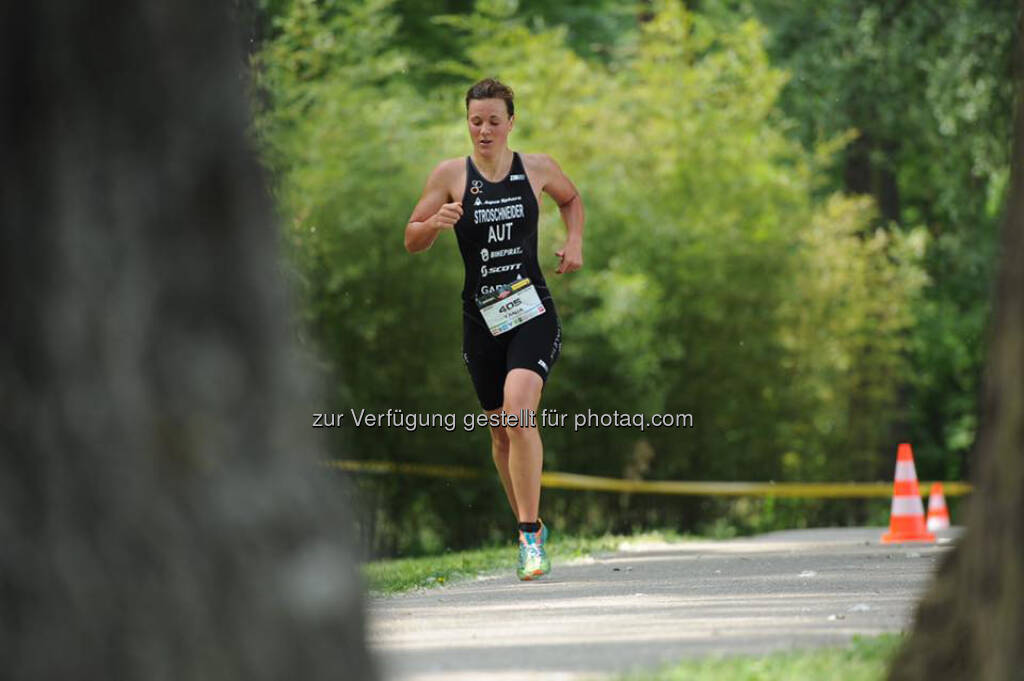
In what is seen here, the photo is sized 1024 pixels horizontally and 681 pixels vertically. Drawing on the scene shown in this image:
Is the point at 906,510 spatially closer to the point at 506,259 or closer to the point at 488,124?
the point at 506,259

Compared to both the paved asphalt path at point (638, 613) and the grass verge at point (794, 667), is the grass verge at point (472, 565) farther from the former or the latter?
the grass verge at point (794, 667)

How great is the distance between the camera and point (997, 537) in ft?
12.7

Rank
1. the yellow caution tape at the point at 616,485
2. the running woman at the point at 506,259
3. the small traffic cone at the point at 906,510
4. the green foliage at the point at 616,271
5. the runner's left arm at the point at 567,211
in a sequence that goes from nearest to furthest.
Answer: the running woman at the point at 506,259, the runner's left arm at the point at 567,211, the small traffic cone at the point at 906,510, the yellow caution tape at the point at 616,485, the green foliage at the point at 616,271

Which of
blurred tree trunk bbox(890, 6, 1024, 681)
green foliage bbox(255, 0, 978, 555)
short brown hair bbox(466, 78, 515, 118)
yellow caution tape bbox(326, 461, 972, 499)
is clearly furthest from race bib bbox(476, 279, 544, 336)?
yellow caution tape bbox(326, 461, 972, 499)

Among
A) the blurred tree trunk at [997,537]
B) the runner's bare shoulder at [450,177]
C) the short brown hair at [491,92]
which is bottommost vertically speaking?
the blurred tree trunk at [997,537]

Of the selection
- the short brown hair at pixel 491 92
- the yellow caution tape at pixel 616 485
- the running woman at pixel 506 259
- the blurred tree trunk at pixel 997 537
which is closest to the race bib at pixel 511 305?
the running woman at pixel 506 259

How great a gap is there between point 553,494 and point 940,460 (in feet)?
38.3

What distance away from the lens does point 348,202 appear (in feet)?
62.4

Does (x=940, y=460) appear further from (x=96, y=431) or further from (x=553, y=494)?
(x=96, y=431)

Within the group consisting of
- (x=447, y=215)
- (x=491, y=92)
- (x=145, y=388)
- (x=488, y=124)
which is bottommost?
(x=145, y=388)

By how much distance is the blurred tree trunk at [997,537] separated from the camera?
3.82m

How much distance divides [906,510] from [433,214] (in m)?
4.64

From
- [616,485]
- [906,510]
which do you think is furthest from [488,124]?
[616,485]

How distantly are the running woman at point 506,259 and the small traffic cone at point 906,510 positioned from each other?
12.7ft
